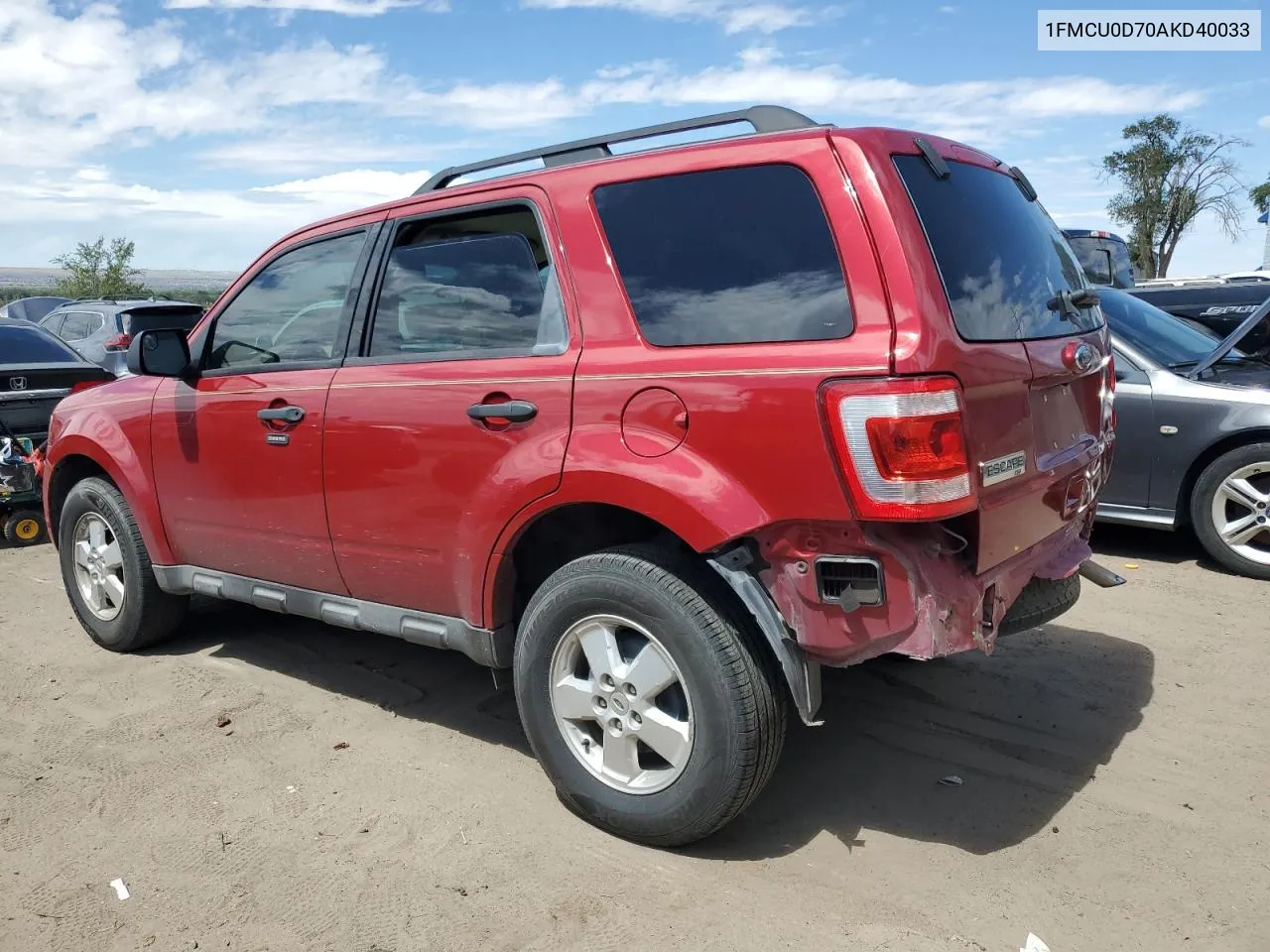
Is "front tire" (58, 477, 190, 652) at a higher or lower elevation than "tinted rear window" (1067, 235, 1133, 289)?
lower

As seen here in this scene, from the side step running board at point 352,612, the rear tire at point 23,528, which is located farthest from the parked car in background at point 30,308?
Result: the side step running board at point 352,612

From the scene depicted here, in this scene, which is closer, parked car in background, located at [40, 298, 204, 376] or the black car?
the black car

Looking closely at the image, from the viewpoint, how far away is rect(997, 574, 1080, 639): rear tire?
3.07 metres

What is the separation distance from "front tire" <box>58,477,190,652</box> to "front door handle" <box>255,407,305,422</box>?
4.13 ft

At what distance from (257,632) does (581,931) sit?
3172 millimetres

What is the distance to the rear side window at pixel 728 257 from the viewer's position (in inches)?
107

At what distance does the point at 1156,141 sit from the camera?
36.9m

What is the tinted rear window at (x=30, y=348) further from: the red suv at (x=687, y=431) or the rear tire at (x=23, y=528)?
the red suv at (x=687, y=431)

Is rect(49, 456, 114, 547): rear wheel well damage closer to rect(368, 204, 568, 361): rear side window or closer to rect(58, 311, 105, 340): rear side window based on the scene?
rect(368, 204, 568, 361): rear side window

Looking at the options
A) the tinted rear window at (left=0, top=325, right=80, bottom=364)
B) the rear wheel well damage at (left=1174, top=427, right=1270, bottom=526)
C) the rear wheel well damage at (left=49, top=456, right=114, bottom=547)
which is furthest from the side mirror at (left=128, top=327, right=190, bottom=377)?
the rear wheel well damage at (left=1174, top=427, right=1270, bottom=526)

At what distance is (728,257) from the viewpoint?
2867 millimetres

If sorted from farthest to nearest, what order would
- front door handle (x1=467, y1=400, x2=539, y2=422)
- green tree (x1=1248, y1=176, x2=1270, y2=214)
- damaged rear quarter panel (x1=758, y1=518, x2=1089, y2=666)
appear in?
green tree (x1=1248, y1=176, x2=1270, y2=214) < front door handle (x1=467, y1=400, x2=539, y2=422) < damaged rear quarter panel (x1=758, y1=518, x2=1089, y2=666)

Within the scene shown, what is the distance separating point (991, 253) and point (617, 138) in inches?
47.7

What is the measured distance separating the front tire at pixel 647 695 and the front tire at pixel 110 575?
2.42 metres
